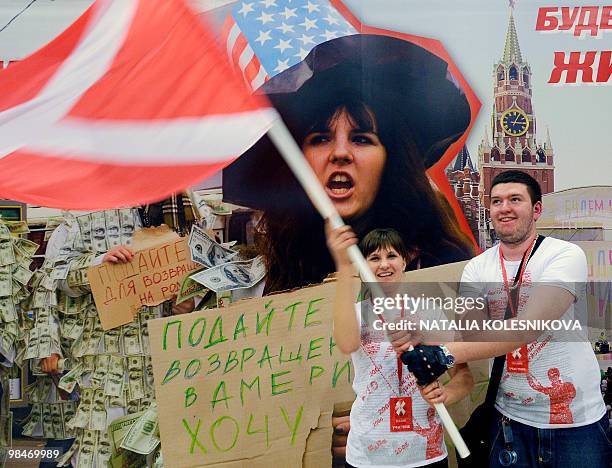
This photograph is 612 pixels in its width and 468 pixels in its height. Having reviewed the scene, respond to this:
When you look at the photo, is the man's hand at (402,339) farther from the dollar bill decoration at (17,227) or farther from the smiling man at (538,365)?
the dollar bill decoration at (17,227)

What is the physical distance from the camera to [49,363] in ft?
11.5

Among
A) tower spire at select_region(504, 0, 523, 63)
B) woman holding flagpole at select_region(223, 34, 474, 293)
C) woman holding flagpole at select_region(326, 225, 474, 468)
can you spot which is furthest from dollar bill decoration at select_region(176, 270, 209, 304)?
tower spire at select_region(504, 0, 523, 63)

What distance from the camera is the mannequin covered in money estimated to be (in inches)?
138

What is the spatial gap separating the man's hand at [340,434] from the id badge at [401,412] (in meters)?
0.29

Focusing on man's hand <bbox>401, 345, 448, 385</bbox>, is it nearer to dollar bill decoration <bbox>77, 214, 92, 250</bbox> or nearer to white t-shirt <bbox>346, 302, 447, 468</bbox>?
white t-shirt <bbox>346, 302, 447, 468</bbox>

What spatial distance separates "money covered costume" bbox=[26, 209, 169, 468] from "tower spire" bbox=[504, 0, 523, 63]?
1.57 m

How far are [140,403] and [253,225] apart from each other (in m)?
0.88

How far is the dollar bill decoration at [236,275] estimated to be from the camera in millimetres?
3436

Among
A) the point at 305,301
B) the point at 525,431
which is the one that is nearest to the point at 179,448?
the point at 305,301

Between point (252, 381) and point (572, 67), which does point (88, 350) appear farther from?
point (572, 67)

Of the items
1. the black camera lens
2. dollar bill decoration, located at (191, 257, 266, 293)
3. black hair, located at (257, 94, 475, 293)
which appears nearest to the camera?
the black camera lens

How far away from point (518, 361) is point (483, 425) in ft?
0.92

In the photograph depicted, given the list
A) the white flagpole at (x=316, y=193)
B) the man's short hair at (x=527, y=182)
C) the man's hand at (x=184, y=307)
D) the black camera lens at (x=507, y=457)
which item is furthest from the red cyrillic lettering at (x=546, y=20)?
the man's hand at (x=184, y=307)

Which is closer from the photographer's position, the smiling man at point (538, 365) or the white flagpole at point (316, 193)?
the white flagpole at point (316, 193)
